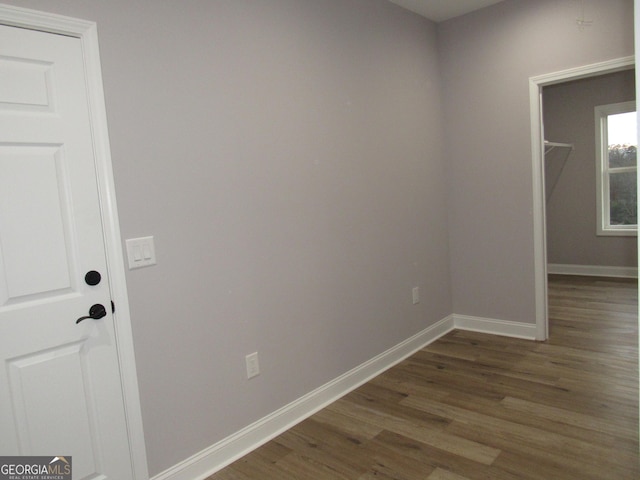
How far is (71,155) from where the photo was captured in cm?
173

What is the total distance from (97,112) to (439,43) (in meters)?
3.18

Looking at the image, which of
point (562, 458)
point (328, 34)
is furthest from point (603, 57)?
point (562, 458)

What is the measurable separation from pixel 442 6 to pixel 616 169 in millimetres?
3626

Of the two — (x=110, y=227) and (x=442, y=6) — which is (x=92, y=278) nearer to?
(x=110, y=227)

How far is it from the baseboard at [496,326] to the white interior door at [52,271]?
3134mm

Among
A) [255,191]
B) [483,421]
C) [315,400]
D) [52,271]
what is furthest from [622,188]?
[52,271]

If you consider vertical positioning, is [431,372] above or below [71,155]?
below

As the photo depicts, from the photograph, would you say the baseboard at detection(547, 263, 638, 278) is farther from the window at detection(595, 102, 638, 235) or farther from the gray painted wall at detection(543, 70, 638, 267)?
the window at detection(595, 102, 638, 235)

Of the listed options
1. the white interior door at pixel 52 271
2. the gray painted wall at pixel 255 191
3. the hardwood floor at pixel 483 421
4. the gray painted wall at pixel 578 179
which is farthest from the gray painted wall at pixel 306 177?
the gray painted wall at pixel 578 179

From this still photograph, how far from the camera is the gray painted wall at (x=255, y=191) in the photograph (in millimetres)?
1957

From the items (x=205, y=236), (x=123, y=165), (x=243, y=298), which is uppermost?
(x=123, y=165)

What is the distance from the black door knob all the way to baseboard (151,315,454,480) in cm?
94

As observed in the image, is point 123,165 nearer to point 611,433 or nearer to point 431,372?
point 431,372

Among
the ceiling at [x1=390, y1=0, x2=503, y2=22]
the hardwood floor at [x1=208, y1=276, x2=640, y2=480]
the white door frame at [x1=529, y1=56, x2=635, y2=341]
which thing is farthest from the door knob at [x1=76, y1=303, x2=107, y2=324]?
the white door frame at [x1=529, y1=56, x2=635, y2=341]
